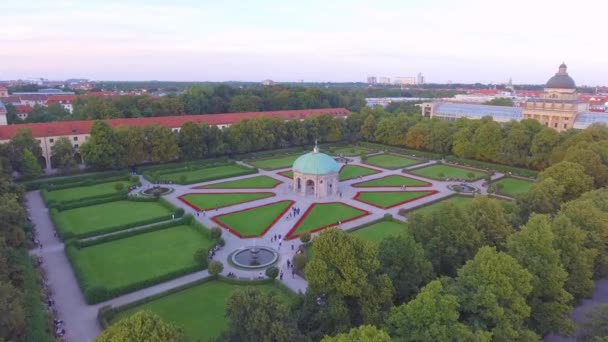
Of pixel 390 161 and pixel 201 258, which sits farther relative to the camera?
pixel 390 161

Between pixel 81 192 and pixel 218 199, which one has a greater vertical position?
pixel 81 192

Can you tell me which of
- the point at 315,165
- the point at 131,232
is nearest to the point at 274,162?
the point at 315,165

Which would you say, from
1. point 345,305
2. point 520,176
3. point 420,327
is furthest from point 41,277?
point 520,176

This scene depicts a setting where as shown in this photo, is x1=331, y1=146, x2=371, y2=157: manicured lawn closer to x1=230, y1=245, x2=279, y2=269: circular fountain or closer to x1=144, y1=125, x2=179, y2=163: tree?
x1=144, y1=125, x2=179, y2=163: tree

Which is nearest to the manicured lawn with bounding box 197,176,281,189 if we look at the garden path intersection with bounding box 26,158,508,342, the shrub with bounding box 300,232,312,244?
the garden path intersection with bounding box 26,158,508,342

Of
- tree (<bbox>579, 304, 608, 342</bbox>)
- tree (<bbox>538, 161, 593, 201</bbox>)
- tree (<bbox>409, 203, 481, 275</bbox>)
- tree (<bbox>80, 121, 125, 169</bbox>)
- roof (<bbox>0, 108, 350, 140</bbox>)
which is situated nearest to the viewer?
tree (<bbox>579, 304, 608, 342</bbox>)

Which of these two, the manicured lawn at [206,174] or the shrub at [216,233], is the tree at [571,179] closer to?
the shrub at [216,233]

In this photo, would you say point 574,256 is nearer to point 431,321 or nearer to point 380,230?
point 431,321

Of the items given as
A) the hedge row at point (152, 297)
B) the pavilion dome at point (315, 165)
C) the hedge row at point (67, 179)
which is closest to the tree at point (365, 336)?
the hedge row at point (152, 297)
